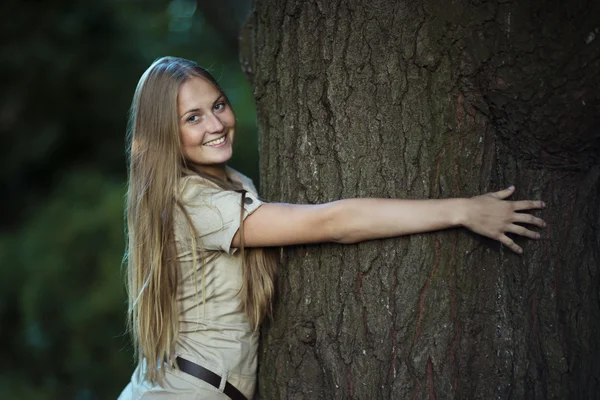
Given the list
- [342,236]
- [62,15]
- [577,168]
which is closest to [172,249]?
[342,236]

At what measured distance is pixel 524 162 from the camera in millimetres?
2521

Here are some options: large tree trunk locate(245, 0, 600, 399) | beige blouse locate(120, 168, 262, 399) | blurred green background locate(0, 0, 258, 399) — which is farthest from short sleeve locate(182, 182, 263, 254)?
blurred green background locate(0, 0, 258, 399)

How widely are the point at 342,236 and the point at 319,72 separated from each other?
0.60 meters

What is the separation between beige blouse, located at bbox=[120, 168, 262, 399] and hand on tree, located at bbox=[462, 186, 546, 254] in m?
0.81

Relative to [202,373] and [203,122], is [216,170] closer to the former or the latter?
[203,122]

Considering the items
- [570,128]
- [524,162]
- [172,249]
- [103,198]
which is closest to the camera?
[570,128]

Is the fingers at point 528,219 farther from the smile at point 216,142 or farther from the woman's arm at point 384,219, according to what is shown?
the smile at point 216,142

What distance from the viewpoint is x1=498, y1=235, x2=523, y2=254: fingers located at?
2438 millimetres

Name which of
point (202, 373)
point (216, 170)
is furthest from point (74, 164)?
point (202, 373)

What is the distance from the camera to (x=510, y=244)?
96.5 inches

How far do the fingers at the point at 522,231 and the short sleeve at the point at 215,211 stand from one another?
866 mm

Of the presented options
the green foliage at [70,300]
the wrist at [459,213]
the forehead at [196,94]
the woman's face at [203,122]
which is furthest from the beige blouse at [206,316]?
the green foliage at [70,300]

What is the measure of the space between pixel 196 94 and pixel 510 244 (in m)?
1.28

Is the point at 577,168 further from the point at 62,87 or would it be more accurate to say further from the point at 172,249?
the point at 62,87
